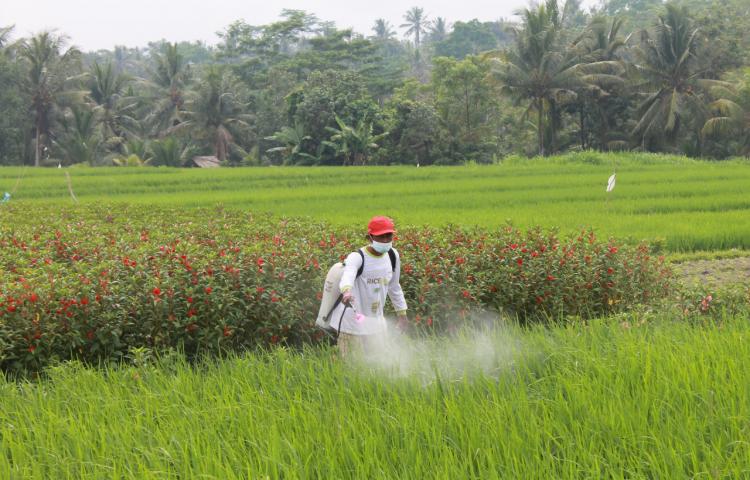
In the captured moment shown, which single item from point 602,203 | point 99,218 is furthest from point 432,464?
point 602,203

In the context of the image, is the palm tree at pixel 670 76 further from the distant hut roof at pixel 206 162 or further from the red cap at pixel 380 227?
the red cap at pixel 380 227

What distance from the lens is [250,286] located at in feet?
21.2

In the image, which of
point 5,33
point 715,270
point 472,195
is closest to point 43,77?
point 5,33

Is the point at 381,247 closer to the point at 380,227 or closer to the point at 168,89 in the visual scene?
the point at 380,227

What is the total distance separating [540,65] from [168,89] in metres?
20.9

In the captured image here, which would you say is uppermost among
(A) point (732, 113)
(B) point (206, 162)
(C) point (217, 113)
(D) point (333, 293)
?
(C) point (217, 113)

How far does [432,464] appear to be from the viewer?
10.4 feet

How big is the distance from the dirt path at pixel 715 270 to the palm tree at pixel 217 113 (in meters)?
32.3

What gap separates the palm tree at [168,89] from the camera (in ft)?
147

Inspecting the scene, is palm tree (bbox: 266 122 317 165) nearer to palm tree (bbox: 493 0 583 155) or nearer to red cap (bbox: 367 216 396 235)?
palm tree (bbox: 493 0 583 155)

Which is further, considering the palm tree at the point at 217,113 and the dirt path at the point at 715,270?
the palm tree at the point at 217,113

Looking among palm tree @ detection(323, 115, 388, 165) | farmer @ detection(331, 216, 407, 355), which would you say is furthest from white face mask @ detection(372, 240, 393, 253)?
palm tree @ detection(323, 115, 388, 165)

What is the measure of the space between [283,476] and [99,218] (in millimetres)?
10819

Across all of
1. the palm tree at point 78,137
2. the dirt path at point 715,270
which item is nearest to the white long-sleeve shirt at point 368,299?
the dirt path at point 715,270
